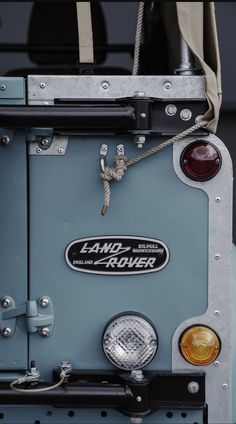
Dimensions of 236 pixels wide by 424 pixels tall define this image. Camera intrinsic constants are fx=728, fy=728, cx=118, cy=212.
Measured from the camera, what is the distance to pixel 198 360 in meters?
2.20

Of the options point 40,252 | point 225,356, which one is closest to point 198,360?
point 225,356

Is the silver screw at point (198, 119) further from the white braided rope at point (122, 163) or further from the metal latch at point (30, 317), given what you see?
the metal latch at point (30, 317)

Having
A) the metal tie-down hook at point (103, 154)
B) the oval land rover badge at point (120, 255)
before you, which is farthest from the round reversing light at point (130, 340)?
the metal tie-down hook at point (103, 154)

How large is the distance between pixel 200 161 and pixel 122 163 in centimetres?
23

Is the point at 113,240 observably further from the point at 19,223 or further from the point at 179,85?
the point at 179,85

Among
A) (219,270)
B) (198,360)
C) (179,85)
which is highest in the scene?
(179,85)

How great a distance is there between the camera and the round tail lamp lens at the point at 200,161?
2.17m

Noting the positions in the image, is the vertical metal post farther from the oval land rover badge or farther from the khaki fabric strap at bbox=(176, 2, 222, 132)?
the oval land rover badge

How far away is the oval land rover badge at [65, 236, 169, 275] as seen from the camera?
2.19 meters

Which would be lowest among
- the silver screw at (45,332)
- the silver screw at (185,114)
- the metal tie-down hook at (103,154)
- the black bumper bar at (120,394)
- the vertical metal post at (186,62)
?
the black bumper bar at (120,394)

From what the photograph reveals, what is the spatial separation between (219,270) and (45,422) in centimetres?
71

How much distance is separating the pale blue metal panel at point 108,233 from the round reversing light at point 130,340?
0.03 m

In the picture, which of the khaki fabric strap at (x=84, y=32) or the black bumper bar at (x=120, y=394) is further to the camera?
the khaki fabric strap at (x=84, y=32)

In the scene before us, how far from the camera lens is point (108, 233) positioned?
219cm
